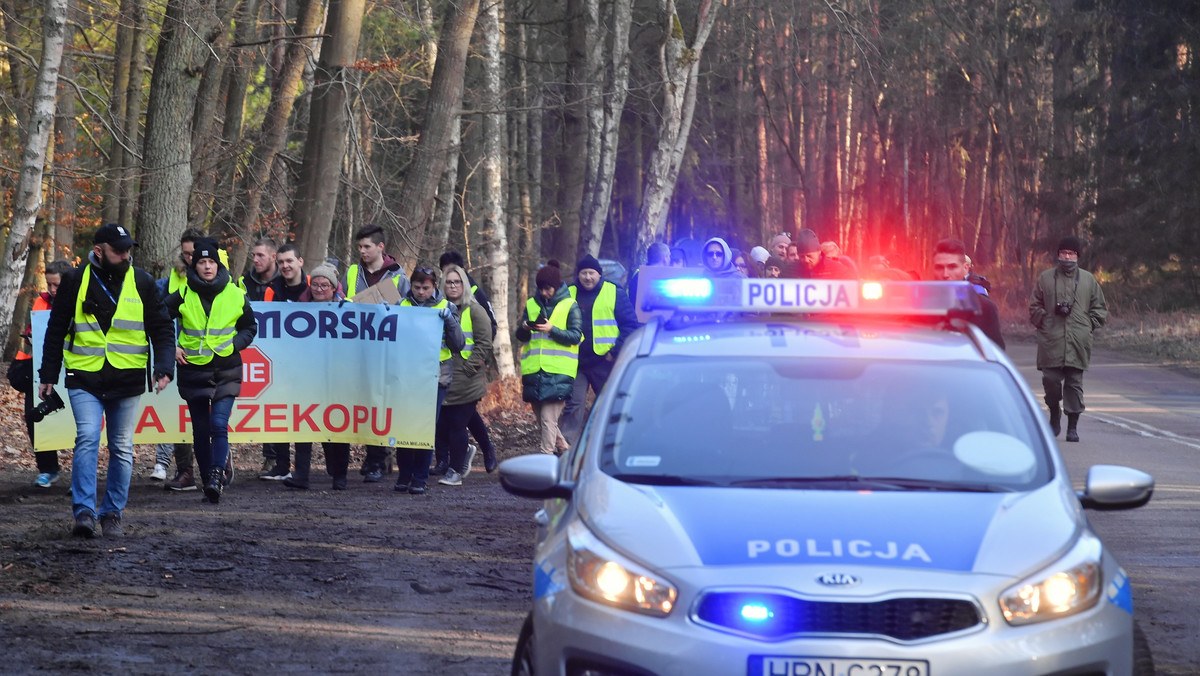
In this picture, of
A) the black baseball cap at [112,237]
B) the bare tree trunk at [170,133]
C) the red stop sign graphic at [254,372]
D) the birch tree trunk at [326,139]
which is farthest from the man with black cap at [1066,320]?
the bare tree trunk at [170,133]

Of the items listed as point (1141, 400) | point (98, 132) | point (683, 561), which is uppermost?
point (98, 132)

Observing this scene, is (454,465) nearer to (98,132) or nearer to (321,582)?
(321,582)

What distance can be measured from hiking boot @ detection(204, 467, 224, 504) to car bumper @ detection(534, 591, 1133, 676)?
22.7ft

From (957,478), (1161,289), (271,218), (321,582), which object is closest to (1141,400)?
(271,218)

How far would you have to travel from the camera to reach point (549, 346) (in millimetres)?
12734

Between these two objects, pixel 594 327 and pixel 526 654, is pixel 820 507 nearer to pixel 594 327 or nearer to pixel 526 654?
pixel 526 654

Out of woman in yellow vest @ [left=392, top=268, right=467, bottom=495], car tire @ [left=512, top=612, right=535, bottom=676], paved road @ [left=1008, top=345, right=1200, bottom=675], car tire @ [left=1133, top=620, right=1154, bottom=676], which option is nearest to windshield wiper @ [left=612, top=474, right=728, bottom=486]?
car tire @ [left=512, top=612, right=535, bottom=676]

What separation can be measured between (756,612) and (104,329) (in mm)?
6189

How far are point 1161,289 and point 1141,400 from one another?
97.6 feet

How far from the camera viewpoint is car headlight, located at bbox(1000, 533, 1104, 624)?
3943 mm

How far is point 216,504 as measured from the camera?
10.5 metres

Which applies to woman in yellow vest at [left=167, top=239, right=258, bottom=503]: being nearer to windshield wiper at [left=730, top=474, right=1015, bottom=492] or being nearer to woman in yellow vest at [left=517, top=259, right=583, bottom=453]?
woman in yellow vest at [left=517, top=259, right=583, bottom=453]

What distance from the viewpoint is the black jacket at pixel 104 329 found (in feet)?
28.8

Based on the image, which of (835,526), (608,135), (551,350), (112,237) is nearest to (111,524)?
(112,237)
